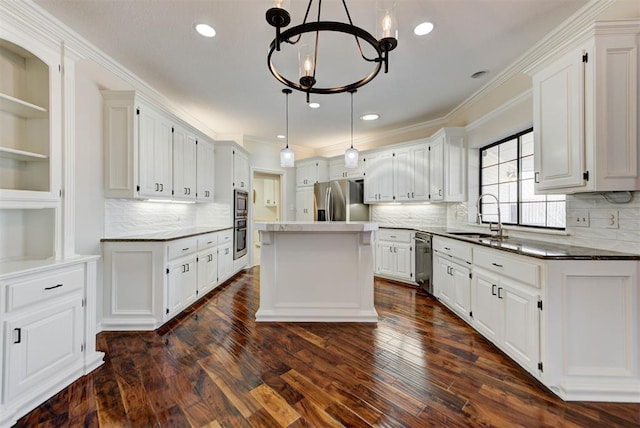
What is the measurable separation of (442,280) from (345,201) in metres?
2.53

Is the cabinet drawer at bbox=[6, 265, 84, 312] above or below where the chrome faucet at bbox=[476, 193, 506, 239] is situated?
below

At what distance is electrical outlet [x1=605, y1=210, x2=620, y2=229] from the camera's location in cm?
192

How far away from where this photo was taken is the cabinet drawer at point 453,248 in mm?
2787

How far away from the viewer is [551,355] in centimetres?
177

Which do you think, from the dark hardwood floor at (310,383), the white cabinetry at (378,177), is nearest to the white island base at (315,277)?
the dark hardwood floor at (310,383)

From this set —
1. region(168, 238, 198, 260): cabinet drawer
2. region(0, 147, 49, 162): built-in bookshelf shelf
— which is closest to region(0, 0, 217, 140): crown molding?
region(0, 147, 49, 162): built-in bookshelf shelf

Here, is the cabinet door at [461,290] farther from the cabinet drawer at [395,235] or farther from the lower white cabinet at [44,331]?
the lower white cabinet at [44,331]

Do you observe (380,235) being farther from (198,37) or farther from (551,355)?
(198,37)

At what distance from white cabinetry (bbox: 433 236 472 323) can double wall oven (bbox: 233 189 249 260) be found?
11.4ft

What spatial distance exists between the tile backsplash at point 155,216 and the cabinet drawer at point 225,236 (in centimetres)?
30

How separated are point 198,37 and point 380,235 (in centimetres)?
388

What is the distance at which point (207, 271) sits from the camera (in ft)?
12.4

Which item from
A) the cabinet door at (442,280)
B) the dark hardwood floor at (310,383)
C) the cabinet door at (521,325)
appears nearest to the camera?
the dark hardwood floor at (310,383)

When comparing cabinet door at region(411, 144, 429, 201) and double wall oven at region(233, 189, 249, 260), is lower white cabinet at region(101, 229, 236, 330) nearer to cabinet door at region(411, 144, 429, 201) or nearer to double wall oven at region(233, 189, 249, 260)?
double wall oven at region(233, 189, 249, 260)
